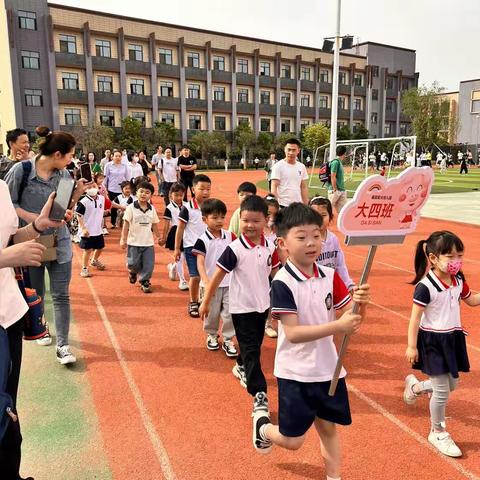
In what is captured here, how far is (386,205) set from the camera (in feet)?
6.91

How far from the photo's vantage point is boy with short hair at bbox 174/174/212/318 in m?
5.56

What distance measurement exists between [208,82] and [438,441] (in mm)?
50909

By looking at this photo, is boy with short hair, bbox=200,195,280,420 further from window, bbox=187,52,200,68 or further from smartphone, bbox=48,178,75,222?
window, bbox=187,52,200,68

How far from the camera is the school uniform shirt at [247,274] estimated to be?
3.54 metres

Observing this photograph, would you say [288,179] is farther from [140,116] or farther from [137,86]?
[137,86]

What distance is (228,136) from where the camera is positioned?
170 feet

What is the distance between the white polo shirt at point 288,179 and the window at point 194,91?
45795 millimetres

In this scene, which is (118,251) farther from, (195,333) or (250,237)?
(250,237)

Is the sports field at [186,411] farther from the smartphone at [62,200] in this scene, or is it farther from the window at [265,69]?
the window at [265,69]

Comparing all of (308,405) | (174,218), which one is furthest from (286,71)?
(308,405)

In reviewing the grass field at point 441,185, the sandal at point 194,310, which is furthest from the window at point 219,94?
the sandal at point 194,310

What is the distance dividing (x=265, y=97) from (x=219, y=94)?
250 inches

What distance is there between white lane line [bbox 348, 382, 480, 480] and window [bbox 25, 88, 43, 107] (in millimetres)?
43600

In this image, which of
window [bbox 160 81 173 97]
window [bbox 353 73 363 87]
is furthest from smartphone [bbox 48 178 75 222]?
window [bbox 353 73 363 87]
